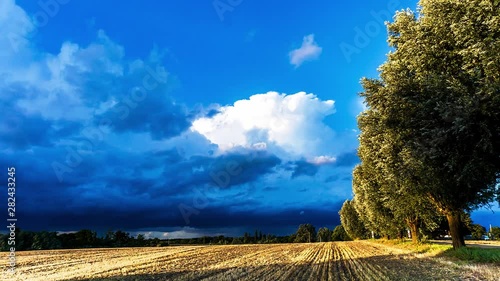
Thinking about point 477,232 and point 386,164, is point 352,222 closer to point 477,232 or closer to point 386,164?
point 477,232

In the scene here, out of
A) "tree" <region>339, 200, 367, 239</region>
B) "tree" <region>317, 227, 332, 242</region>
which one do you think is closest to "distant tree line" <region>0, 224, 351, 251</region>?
"tree" <region>317, 227, 332, 242</region>

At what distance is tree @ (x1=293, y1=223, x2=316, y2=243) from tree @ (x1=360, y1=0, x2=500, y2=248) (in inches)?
5943

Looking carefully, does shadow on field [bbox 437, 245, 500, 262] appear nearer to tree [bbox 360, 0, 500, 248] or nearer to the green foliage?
tree [bbox 360, 0, 500, 248]

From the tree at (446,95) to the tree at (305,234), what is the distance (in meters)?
151

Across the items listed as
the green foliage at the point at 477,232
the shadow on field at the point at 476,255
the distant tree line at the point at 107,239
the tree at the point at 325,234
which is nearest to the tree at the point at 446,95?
the shadow on field at the point at 476,255

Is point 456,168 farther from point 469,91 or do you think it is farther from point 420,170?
point 469,91

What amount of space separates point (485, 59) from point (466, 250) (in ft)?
59.8

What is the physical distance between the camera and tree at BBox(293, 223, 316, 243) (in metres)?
172

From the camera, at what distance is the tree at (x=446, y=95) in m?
18.0

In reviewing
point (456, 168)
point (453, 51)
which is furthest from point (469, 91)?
point (456, 168)

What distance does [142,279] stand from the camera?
2291 centimetres

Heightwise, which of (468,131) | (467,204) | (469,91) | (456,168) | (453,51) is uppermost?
(453,51)

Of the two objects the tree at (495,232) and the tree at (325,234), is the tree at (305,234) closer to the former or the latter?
the tree at (325,234)

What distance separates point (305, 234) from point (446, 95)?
16631cm
